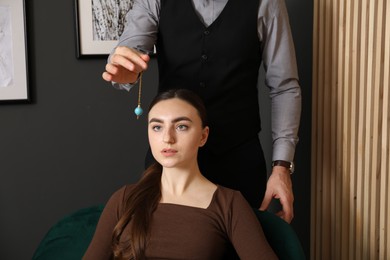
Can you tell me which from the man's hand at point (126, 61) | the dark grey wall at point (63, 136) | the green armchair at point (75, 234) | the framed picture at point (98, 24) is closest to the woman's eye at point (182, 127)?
the man's hand at point (126, 61)

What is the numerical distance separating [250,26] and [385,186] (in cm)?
71

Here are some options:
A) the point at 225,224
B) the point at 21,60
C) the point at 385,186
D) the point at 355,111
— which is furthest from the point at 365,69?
the point at 21,60

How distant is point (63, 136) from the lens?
2.62m

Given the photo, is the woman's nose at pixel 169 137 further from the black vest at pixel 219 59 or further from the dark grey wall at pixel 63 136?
the dark grey wall at pixel 63 136

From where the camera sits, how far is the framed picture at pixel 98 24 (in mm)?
2582

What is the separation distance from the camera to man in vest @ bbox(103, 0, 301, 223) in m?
1.86

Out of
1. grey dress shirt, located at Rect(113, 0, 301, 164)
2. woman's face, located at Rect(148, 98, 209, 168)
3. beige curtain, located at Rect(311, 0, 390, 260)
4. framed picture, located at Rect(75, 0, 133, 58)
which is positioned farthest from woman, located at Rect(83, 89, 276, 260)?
framed picture, located at Rect(75, 0, 133, 58)

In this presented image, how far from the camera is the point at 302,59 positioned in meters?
2.44

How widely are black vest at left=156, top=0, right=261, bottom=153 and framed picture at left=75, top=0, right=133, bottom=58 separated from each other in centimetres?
79

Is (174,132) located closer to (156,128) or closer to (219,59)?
(156,128)

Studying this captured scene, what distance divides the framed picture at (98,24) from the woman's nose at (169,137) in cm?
115

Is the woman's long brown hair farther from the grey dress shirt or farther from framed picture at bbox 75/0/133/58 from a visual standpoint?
framed picture at bbox 75/0/133/58

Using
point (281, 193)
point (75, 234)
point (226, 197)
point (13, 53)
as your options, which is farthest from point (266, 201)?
point (13, 53)

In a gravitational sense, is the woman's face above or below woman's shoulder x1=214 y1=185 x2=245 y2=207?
above
